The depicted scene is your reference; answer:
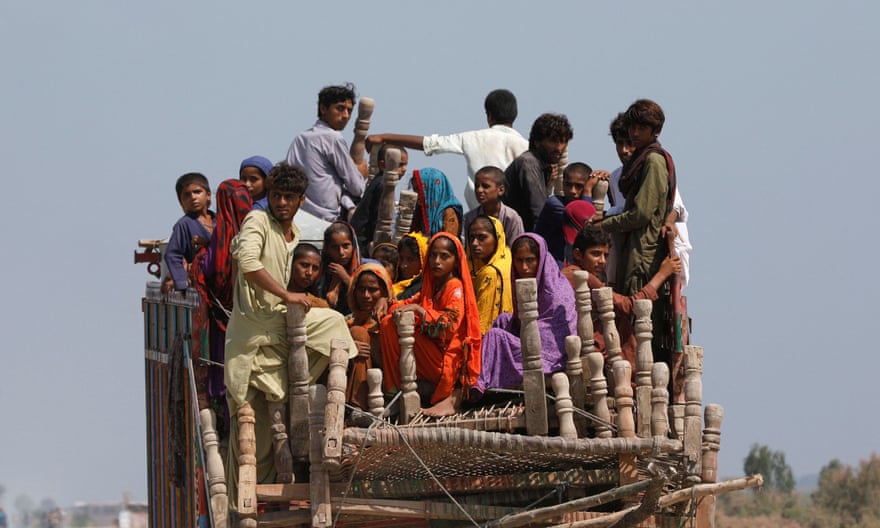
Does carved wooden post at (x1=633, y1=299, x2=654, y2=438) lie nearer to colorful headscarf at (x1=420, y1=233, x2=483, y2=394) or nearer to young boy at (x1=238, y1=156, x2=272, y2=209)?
colorful headscarf at (x1=420, y1=233, x2=483, y2=394)

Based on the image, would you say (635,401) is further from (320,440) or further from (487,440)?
(320,440)

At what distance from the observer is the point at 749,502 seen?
143 ft

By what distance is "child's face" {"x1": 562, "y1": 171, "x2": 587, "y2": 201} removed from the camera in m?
12.1

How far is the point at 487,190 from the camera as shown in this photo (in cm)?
1178

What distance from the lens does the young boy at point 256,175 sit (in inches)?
485

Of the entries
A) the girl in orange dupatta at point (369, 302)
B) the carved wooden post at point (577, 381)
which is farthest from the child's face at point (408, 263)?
the carved wooden post at point (577, 381)

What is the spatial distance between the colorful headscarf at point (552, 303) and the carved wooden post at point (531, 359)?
49 cm

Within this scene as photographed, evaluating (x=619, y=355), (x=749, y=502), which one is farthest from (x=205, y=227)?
(x=749, y=502)

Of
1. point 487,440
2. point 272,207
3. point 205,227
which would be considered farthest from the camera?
point 205,227

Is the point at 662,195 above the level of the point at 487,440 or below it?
above

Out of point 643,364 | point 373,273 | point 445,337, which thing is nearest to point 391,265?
point 373,273

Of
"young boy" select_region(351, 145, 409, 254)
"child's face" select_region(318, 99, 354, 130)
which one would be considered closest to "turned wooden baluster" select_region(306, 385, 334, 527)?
"young boy" select_region(351, 145, 409, 254)

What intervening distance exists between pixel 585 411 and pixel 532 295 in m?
0.79

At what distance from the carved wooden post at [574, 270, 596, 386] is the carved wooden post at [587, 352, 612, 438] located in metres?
0.09
